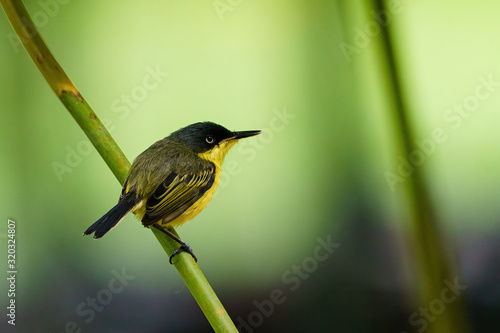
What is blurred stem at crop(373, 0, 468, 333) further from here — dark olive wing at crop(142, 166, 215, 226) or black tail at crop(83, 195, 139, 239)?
black tail at crop(83, 195, 139, 239)

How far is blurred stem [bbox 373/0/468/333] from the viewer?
1.24 m

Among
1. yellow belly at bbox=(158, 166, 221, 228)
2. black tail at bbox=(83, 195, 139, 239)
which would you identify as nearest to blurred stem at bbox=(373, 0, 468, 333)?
yellow belly at bbox=(158, 166, 221, 228)

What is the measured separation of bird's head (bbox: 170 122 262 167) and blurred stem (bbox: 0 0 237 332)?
9.6 inches

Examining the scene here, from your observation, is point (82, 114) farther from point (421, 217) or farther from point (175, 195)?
point (421, 217)

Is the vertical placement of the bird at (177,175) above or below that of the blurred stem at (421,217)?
above

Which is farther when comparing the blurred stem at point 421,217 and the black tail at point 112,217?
the blurred stem at point 421,217

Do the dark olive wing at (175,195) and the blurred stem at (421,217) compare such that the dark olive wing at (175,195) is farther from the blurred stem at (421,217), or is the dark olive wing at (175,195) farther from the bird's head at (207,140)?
the blurred stem at (421,217)

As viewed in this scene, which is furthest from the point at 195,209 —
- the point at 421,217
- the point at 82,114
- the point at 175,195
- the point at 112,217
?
the point at 421,217

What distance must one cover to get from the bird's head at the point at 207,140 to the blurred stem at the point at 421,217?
628 millimetres

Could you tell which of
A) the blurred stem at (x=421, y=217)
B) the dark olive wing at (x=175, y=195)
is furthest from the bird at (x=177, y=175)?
the blurred stem at (x=421, y=217)

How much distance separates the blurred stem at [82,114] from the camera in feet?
1.52

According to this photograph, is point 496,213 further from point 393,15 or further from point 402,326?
point 393,15

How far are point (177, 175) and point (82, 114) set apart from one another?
10.9 inches

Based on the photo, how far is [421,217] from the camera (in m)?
1.29
